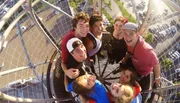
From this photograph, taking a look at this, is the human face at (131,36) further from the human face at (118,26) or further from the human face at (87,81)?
the human face at (87,81)

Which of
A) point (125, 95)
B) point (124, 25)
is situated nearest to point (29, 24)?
point (124, 25)

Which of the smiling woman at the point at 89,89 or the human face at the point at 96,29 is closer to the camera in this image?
the smiling woman at the point at 89,89

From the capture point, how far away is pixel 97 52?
2.51 m

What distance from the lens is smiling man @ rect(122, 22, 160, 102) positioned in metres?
2.11

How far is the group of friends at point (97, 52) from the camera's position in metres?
1.93

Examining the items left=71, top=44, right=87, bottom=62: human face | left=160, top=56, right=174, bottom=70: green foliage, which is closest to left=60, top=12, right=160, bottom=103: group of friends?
left=71, top=44, right=87, bottom=62: human face

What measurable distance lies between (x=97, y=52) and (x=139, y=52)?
0.47m

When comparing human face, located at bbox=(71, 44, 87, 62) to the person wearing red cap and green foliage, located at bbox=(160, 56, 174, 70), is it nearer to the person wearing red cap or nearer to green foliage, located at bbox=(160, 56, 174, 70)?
the person wearing red cap

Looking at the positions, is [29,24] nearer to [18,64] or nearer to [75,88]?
[18,64]

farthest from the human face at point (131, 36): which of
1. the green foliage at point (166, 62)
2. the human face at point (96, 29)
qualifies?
the green foliage at point (166, 62)

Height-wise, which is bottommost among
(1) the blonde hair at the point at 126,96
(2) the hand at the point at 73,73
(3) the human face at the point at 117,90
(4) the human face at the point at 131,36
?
(1) the blonde hair at the point at 126,96

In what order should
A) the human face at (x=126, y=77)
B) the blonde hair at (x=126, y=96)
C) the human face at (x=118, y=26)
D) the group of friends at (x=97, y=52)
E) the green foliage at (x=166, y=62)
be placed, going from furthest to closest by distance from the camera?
the green foliage at (x=166, y=62)
the human face at (x=118, y=26)
the human face at (x=126, y=77)
the group of friends at (x=97, y=52)
the blonde hair at (x=126, y=96)

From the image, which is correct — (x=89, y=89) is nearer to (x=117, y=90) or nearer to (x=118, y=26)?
(x=117, y=90)

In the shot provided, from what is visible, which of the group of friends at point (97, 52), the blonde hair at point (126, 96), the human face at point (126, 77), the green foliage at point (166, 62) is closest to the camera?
the blonde hair at point (126, 96)
